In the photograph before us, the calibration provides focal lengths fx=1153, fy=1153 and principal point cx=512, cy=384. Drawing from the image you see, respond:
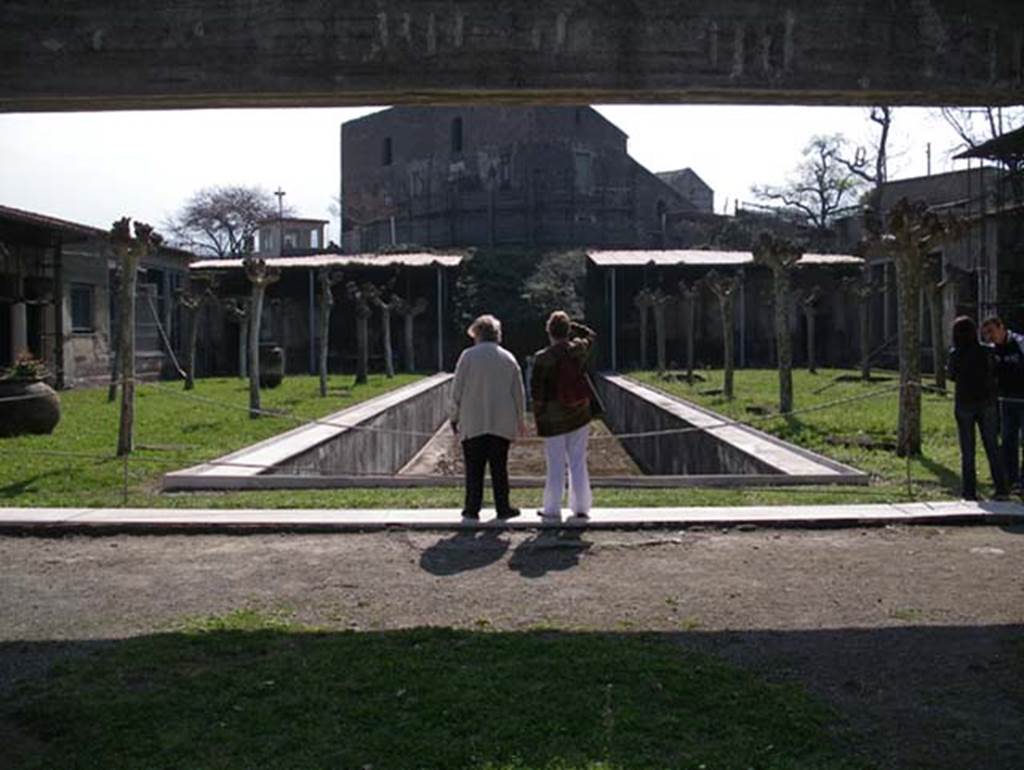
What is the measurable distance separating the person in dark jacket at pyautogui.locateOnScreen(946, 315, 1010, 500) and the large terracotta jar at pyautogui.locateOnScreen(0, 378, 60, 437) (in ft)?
39.0

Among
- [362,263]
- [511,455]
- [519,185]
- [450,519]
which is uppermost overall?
[519,185]

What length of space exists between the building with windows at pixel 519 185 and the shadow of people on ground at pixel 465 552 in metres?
55.6

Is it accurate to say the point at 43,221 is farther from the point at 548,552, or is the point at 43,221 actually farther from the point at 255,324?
the point at 548,552

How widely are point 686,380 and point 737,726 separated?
27.6 meters

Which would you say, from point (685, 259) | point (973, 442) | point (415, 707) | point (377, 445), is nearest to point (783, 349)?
point (377, 445)

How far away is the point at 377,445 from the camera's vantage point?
19.9m

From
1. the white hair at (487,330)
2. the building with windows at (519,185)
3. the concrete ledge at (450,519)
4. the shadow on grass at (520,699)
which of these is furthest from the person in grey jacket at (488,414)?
the building with windows at (519,185)

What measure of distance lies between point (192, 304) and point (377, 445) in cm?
1452

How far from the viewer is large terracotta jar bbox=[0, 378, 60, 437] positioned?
1573cm

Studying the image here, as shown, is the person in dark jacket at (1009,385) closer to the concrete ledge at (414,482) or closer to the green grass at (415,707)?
the concrete ledge at (414,482)

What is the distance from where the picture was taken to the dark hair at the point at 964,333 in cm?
1023

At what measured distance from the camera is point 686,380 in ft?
104

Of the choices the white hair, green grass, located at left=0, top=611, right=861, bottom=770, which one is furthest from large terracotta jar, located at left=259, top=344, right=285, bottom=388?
green grass, located at left=0, top=611, right=861, bottom=770

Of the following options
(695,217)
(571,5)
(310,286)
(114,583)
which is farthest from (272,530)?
(695,217)
